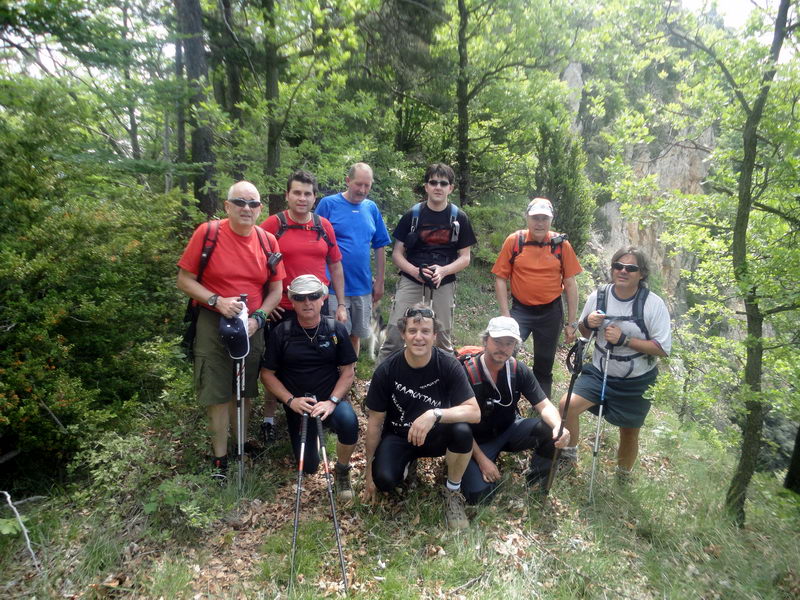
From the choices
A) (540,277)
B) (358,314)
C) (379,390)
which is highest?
(540,277)

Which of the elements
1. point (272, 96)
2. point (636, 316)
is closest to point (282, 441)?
point (636, 316)

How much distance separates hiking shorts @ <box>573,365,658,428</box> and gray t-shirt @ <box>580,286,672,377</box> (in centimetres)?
7

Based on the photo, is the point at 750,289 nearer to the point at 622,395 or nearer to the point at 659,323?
the point at 659,323

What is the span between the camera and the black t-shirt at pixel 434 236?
15.2ft

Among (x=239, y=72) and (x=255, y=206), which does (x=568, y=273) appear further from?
(x=239, y=72)

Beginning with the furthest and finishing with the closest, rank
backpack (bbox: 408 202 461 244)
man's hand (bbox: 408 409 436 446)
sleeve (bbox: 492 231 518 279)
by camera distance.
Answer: sleeve (bbox: 492 231 518 279) → backpack (bbox: 408 202 461 244) → man's hand (bbox: 408 409 436 446)

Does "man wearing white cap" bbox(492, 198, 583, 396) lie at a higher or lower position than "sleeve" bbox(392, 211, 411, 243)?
lower

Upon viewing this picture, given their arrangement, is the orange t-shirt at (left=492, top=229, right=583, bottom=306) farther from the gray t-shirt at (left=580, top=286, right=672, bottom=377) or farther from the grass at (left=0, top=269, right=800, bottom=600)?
the grass at (left=0, top=269, right=800, bottom=600)

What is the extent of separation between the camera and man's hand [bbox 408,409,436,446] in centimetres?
335

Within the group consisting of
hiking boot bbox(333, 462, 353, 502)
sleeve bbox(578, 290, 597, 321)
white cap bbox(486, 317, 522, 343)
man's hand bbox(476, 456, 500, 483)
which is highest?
sleeve bbox(578, 290, 597, 321)

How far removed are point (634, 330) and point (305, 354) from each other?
2943 mm

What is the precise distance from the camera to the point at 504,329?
3584mm

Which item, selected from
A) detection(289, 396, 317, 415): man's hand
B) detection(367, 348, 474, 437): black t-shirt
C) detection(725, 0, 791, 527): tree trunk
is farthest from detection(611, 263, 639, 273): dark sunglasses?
detection(289, 396, 317, 415): man's hand

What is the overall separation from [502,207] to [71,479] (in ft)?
41.3
